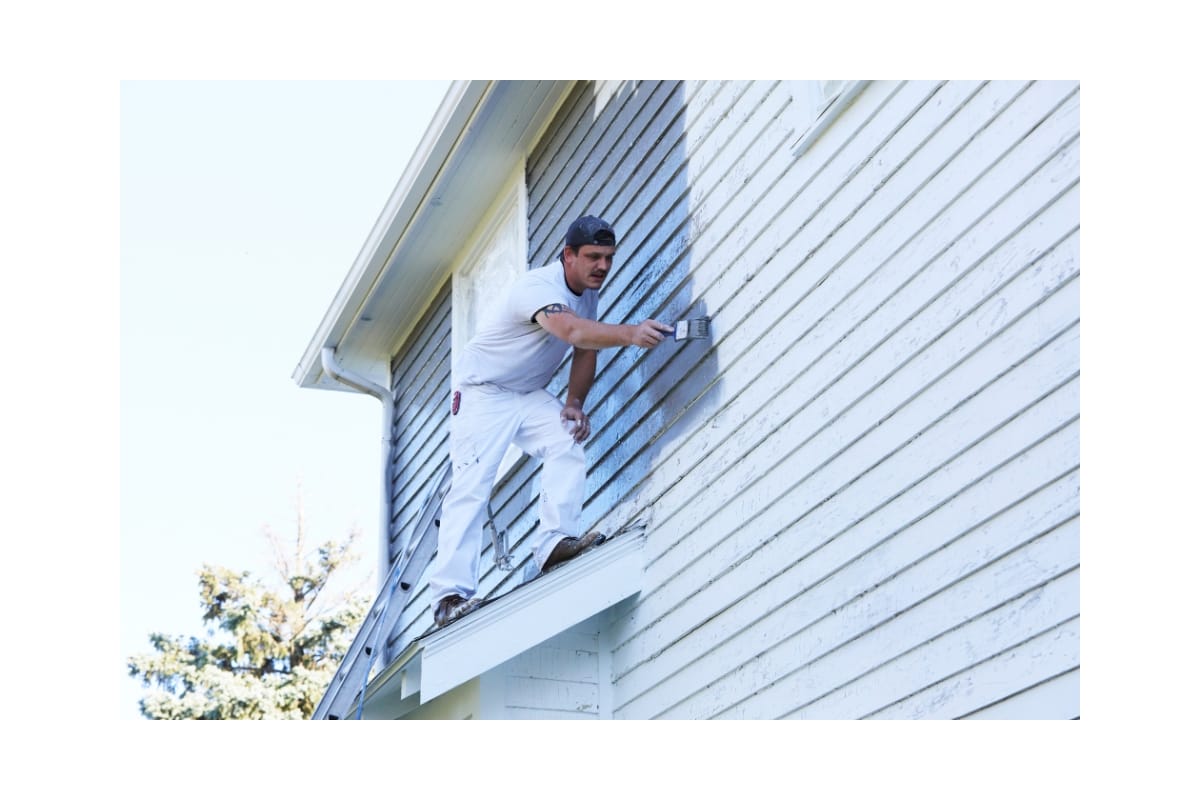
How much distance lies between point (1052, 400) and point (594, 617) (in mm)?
3036

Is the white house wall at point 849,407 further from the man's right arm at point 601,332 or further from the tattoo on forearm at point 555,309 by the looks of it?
the tattoo on forearm at point 555,309

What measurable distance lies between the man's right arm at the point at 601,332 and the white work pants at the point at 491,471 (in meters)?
0.54

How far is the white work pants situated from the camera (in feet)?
22.0

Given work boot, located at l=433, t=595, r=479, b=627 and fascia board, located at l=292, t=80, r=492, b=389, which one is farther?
fascia board, located at l=292, t=80, r=492, b=389

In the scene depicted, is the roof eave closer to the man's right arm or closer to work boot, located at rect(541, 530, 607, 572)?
the man's right arm

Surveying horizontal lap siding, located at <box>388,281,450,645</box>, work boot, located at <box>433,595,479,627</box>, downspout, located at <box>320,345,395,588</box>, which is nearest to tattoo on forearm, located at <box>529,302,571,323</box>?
work boot, located at <box>433,595,479,627</box>

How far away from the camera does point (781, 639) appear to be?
5.52m

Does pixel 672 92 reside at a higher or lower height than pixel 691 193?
higher

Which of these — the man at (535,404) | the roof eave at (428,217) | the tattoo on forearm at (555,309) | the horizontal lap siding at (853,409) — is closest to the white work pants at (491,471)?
the man at (535,404)

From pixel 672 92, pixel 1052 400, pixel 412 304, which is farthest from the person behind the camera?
pixel 412 304

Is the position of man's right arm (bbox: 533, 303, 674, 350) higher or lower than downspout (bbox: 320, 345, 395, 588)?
lower

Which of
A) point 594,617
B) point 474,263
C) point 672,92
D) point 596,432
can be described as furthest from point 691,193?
point 474,263

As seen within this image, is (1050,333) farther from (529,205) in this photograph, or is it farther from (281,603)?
(281,603)

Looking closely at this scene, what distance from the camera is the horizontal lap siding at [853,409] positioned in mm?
4418
